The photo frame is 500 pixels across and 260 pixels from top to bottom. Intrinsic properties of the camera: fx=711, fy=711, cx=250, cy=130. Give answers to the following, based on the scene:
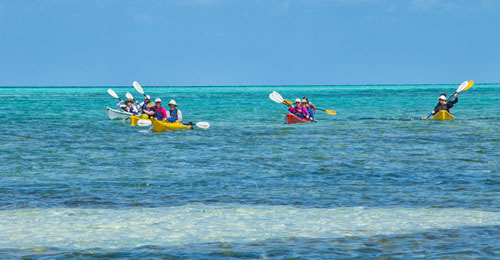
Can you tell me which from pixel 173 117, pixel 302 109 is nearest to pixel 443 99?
pixel 302 109

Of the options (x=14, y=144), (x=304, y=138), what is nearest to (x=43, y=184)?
(x=14, y=144)

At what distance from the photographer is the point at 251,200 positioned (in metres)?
13.2

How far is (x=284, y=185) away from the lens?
49.5ft

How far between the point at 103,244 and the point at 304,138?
743 inches

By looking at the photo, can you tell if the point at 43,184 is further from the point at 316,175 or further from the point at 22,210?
the point at 316,175

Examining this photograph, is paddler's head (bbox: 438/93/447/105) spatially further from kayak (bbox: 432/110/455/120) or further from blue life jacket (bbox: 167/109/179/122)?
blue life jacket (bbox: 167/109/179/122)

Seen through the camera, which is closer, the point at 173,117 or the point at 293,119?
the point at 173,117

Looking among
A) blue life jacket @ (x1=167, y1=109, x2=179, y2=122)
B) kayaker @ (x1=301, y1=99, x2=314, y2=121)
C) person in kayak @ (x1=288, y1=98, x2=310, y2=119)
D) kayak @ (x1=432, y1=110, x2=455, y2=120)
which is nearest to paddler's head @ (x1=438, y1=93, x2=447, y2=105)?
kayak @ (x1=432, y1=110, x2=455, y2=120)

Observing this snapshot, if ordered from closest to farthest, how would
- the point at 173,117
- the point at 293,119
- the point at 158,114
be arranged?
the point at 158,114
the point at 173,117
the point at 293,119

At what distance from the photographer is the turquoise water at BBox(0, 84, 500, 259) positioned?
9.31 metres

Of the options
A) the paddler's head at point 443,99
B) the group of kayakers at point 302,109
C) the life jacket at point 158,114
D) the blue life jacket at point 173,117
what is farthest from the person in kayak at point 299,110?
the life jacket at point 158,114

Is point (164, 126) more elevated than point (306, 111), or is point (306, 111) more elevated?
point (306, 111)

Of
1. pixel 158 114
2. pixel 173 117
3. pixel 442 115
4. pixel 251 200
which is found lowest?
pixel 251 200

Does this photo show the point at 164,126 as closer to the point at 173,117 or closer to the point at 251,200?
the point at 173,117
